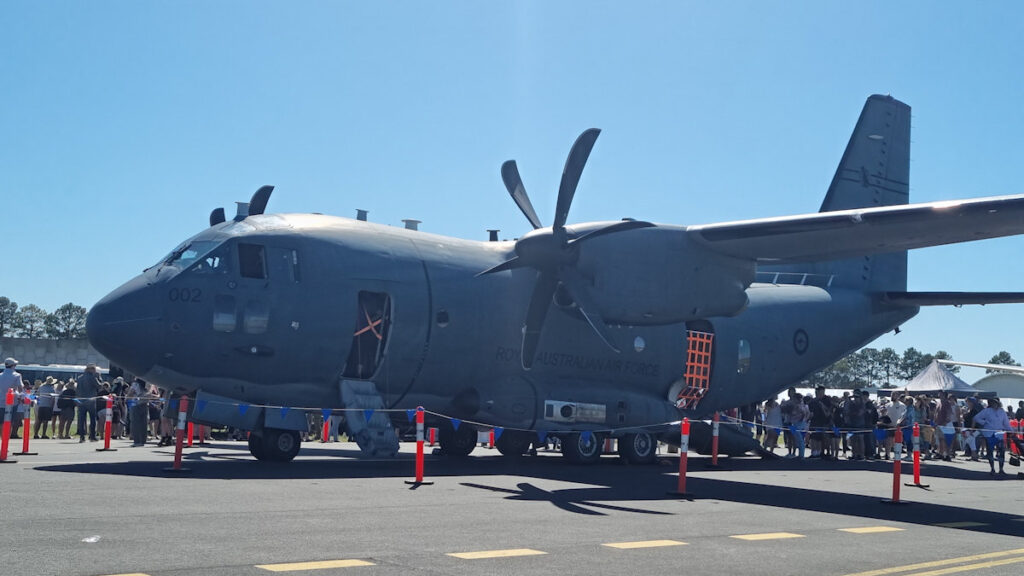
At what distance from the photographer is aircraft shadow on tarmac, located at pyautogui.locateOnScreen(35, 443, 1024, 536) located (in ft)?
41.5

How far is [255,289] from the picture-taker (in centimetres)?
1641

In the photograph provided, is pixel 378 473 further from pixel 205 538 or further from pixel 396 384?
pixel 205 538

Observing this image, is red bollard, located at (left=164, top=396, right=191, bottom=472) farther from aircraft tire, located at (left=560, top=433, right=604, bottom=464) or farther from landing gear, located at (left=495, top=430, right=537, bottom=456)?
landing gear, located at (left=495, top=430, right=537, bottom=456)

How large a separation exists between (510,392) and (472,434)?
2886 mm

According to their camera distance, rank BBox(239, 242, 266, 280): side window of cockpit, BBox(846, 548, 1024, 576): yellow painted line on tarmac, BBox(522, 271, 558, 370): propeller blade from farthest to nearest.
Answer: BBox(522, 271, 558, 370): propeller blade
BBox(239, 242, 266, 280): side window of cockpit
BBox(846, 548, 1024, 576): yellow painted line on tarmac

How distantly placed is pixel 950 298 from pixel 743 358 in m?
5.43

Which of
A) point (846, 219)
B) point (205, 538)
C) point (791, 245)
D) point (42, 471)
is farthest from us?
point (791, 245)

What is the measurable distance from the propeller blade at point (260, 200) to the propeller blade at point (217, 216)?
0.77 metres

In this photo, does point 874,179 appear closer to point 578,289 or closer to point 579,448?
point 579,448

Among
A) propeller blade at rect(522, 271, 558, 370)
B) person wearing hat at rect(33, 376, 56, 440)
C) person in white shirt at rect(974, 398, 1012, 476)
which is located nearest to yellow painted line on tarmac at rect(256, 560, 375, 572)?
propeller blade at rect(522, 271, 558, 370)

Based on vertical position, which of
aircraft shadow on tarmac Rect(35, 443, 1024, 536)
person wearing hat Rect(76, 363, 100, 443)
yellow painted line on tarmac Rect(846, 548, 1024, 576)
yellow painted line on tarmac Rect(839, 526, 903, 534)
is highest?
person wearing hat Rect(76, 363, 100, 443)

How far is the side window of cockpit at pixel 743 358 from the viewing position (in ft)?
76.8

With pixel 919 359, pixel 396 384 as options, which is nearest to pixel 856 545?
pixel 396 384

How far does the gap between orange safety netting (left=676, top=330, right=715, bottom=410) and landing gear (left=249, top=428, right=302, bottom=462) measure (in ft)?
31.0
